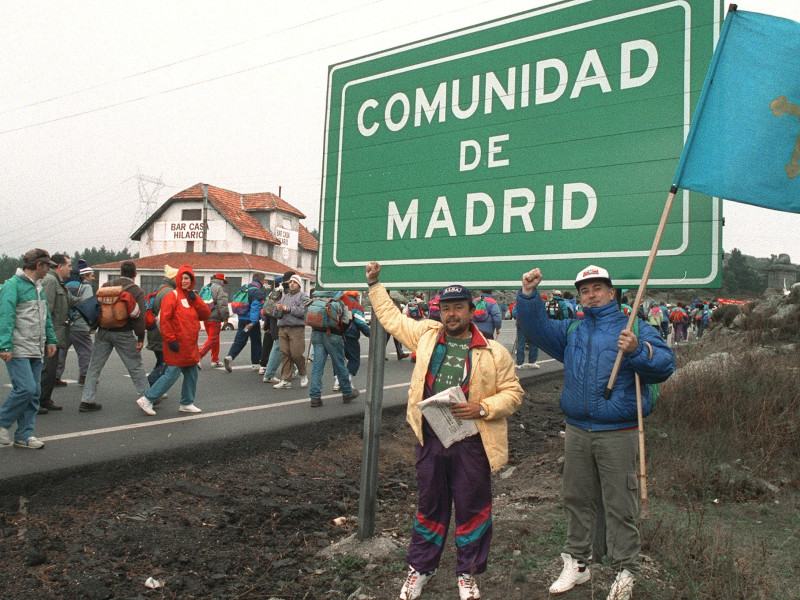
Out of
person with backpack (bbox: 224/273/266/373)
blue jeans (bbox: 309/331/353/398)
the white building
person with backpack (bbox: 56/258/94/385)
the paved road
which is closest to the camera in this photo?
the paved road

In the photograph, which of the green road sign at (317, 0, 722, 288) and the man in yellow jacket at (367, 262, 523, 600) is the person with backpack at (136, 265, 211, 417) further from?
the man in yellow jacket at (367, 262, 523, 600)

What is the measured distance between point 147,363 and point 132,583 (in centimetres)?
984

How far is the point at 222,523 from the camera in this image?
15.5ft

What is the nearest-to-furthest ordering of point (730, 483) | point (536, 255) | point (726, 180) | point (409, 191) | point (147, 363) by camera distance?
point (726, 180) → point (536, 255) → point (409, 191) → point (730, 483) → point (147, 363)

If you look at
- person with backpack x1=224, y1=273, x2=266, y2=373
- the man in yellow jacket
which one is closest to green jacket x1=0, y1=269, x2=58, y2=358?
the man in yellow jacket

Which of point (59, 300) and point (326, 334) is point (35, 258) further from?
point (326, 334)

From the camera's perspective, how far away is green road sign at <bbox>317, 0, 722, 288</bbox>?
125 inches

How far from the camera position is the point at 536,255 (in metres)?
3.53

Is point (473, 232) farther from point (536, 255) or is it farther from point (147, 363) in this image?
point (147, 363)

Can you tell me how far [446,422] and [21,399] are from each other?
14.6 feet

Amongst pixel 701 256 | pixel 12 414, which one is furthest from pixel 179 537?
pixel 701 256

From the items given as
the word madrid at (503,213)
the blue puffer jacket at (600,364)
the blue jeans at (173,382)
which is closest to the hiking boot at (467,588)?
the blue puffer jacket at (600,364)

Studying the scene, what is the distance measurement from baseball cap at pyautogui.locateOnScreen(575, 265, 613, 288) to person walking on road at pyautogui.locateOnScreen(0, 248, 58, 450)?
497cm

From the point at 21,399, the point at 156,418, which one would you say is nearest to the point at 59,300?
the point at 156,418
